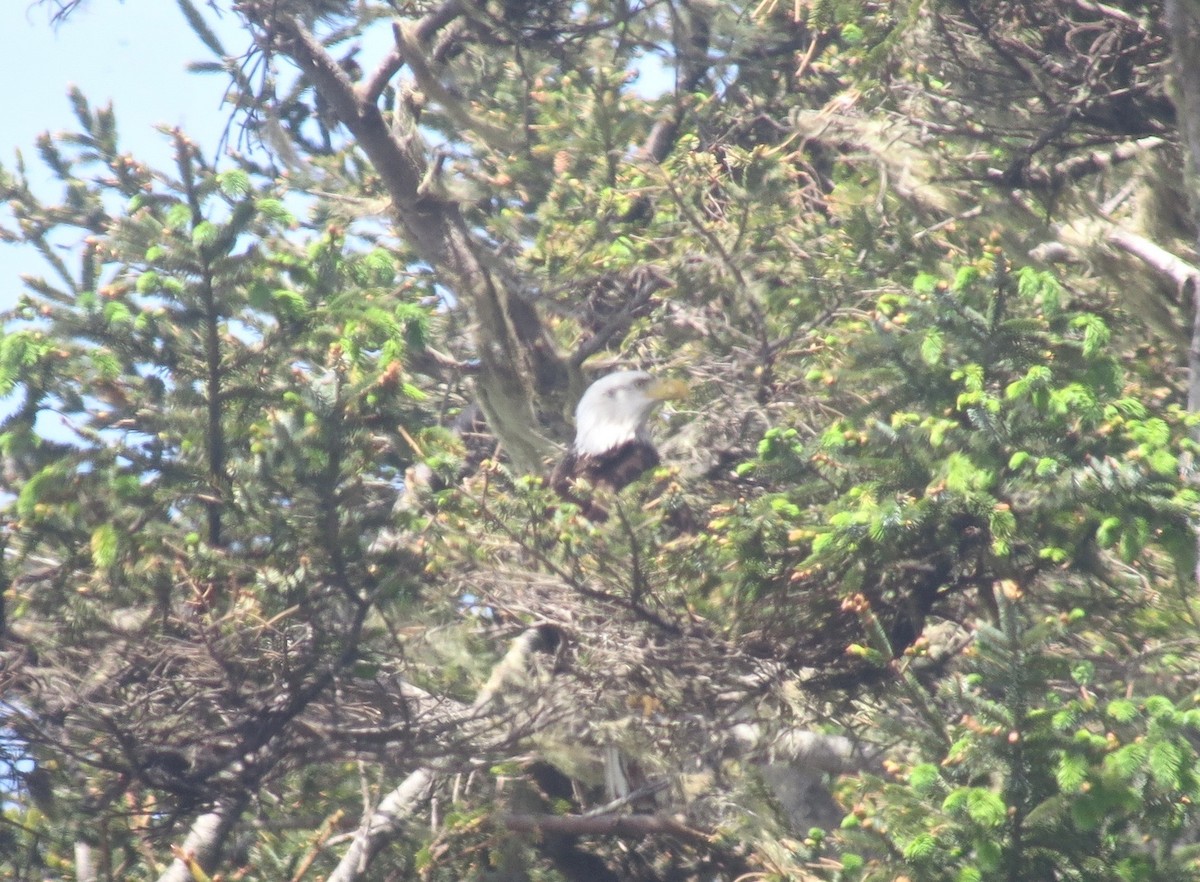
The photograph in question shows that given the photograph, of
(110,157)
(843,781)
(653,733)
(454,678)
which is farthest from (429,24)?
(843,781)

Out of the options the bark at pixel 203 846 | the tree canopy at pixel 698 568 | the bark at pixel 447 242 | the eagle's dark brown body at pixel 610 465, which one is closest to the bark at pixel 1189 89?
the tree canopy at pixel 698 568

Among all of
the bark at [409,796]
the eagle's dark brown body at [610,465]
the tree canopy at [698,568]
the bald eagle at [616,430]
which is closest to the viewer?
the tree canopy at [698,568]

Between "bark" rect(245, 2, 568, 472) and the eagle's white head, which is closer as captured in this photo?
"bark" rect(245, 2, 568, 472)

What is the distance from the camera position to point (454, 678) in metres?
5.68

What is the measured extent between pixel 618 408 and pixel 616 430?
195 mm

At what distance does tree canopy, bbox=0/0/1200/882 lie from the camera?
4.15 metres

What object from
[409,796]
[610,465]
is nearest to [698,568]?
[409,796]

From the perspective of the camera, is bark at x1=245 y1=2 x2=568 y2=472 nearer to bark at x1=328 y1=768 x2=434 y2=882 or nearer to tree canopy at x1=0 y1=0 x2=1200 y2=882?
tree canopy at x1=0 y1=0 x2=1200 y2=882

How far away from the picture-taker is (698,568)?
193 inches

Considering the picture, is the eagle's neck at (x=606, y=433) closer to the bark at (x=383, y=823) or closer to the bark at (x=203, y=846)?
the bark at (x=383, y=823)

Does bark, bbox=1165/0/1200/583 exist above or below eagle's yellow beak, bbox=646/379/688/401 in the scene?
above

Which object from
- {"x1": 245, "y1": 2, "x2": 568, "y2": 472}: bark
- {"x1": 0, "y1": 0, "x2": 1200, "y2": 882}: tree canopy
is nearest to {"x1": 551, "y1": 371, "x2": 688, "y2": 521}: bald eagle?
{"x1": 245, "y1": 2, "x2": 568, "y2": 472}: bark

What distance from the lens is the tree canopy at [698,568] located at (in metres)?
4.15

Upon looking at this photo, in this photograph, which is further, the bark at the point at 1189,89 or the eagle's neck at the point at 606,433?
the eagle's neck at the point at 606,433
